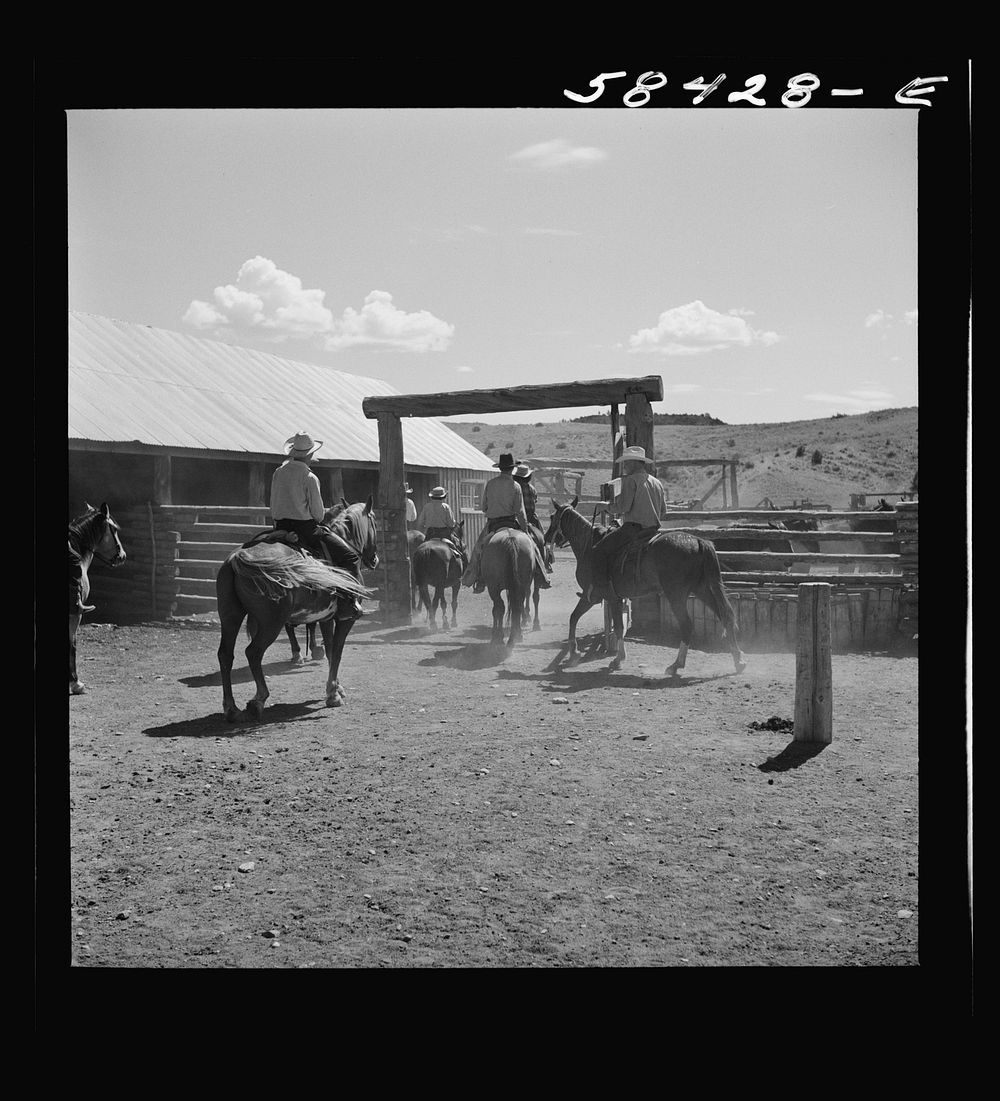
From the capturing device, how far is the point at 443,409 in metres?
14.2

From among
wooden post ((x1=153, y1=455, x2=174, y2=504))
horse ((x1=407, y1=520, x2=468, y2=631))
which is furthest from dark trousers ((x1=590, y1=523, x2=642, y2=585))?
wooden post ((x1=153, y1=455, x2=174, y2=504))

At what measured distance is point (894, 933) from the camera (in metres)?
4.10

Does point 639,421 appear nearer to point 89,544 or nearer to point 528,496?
point 528,496

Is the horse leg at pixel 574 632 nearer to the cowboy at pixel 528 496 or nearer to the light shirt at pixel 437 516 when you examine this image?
the cowboy at pixel 528 496

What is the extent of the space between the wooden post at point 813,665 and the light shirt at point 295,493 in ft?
13.9

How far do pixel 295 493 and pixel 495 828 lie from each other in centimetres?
426

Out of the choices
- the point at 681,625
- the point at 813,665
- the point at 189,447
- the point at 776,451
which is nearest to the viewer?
the point at 813,665

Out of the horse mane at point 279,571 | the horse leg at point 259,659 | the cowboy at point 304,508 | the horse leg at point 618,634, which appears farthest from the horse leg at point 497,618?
the horse leg at point 259,659

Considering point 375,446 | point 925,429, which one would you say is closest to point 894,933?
point 925,429

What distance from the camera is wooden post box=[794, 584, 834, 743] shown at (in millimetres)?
6969

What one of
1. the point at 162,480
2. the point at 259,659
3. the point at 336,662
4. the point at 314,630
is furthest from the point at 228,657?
the point at 162,480

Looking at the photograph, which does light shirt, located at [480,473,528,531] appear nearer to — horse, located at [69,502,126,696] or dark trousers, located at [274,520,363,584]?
dark trousers, located at [274,520,363,584]

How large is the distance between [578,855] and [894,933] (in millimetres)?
1557

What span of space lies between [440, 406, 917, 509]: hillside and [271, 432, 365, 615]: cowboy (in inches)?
1029
